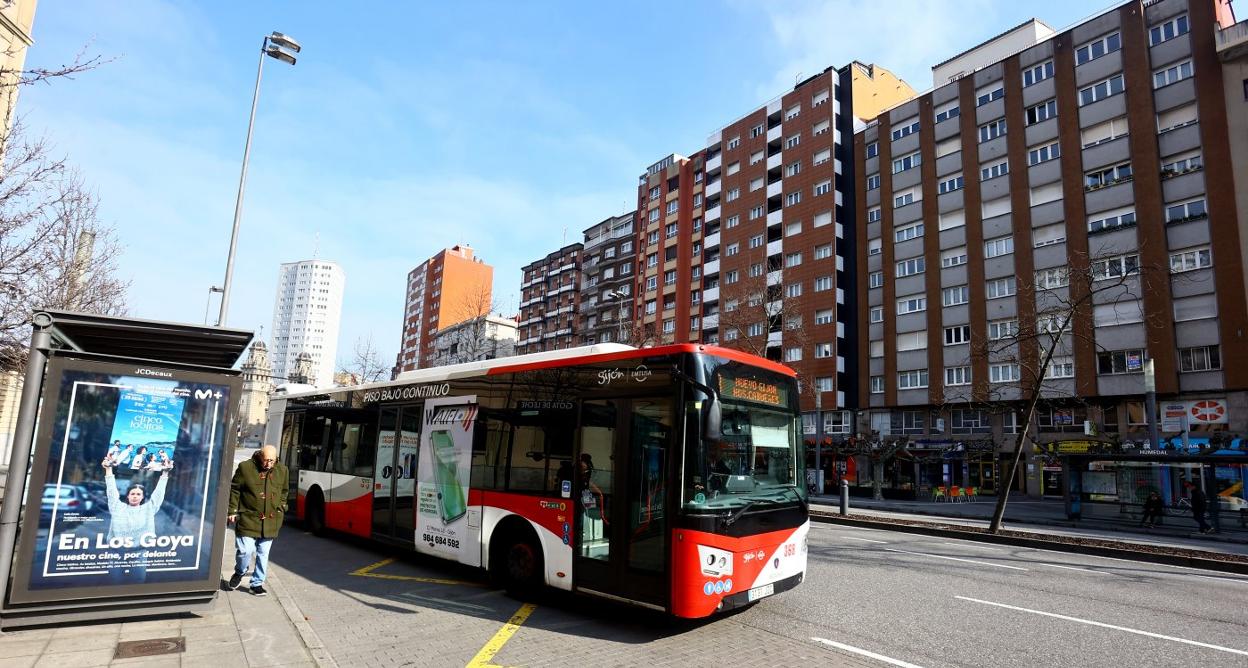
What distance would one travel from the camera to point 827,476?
4809cm

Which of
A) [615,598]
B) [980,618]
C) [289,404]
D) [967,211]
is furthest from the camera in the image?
Result: [967,211]

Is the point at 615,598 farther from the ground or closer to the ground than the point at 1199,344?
closer to the ground

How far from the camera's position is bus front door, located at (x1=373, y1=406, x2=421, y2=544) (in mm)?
10047

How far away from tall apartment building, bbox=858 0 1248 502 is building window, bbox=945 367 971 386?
0.11m

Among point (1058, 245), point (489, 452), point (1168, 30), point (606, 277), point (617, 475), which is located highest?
point (1168, 30)

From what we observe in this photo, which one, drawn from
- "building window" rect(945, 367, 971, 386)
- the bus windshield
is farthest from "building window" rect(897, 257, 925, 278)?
the bus windshield

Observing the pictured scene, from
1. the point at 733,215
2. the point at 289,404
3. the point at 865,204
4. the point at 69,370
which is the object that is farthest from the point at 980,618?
the point at 733,215

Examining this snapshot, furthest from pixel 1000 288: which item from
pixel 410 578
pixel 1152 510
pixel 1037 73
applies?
pixel 410 578

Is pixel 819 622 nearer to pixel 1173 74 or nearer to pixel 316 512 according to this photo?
pixel 316 512

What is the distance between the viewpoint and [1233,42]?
32.8 metres

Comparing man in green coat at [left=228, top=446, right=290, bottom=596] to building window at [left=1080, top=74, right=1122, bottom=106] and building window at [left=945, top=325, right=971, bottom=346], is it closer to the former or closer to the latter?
building window at [left=945, top=325, right=971, bottom=346]

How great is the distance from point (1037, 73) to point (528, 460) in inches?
1823

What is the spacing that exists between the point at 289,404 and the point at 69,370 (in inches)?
333

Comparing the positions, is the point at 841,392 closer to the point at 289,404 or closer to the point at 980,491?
the point at 980,491
